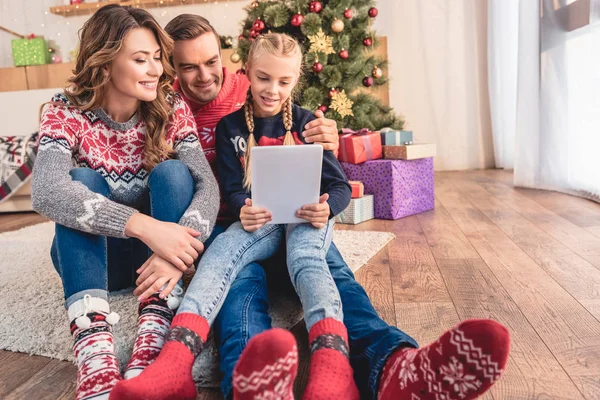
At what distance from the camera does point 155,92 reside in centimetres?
118

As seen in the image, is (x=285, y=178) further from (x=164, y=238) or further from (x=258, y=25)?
(x=258, y=25)

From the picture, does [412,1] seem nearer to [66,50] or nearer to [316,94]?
[316,94]

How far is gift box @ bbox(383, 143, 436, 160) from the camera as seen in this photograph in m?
2.36

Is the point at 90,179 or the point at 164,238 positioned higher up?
the point at 90,179

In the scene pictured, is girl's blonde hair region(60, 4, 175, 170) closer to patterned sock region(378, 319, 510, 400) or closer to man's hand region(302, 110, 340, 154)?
man's hand region(302, 110, 340, 154)

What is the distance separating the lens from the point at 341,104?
261 cm

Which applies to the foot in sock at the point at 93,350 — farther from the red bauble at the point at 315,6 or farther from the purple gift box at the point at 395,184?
the red bauble at the point at 315,6

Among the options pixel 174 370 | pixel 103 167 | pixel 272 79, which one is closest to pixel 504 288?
pixel 272 79

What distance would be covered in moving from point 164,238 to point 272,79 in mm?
472

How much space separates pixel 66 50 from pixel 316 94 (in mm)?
2715

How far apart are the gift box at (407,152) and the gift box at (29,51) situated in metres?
3.05

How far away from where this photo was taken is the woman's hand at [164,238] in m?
1.01

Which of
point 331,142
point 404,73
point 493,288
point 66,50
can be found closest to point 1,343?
point 331,142

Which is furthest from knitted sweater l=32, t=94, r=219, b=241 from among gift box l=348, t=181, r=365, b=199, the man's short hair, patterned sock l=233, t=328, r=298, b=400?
gift box l=348, t=181, r=365, b=199
